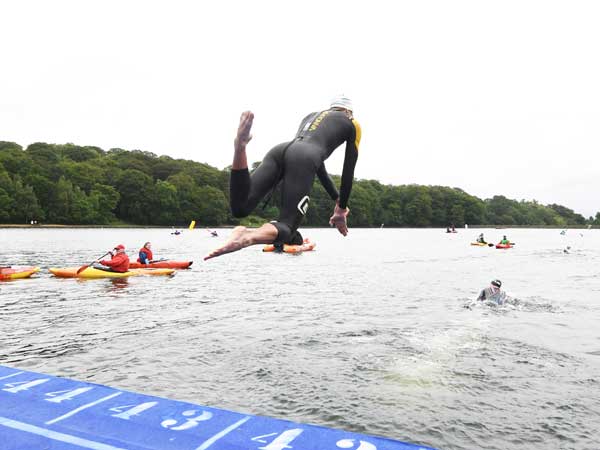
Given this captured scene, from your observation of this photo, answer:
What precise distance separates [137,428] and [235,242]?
4521 mm

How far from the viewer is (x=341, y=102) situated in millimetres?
4852

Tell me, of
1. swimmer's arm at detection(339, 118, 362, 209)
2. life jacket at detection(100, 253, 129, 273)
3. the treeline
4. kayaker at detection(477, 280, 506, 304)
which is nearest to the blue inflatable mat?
swimmer's arm at detection(339, 118, 362, 209)

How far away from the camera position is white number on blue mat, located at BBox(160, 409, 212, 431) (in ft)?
22.9

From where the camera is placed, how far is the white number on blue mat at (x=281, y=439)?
6.49m

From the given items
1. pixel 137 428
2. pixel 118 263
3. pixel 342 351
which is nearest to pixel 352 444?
pixel 137 428

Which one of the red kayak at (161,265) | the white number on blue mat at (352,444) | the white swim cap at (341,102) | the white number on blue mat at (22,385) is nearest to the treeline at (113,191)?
the red kayak at (161,265)

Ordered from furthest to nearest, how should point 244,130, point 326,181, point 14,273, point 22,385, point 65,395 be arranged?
point 14,273, point 22,385, point 65,395, point 326,181, point 244,130

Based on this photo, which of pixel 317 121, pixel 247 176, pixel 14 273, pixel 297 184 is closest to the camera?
pixel 247 176

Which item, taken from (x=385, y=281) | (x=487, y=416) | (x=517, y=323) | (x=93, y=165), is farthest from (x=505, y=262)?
(x=93, y=165)

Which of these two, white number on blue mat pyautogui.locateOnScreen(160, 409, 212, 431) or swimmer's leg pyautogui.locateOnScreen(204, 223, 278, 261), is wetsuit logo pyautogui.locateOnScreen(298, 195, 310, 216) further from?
white number on blue mat pyautogui.locateOnScreen(160, 409, 212, 431)

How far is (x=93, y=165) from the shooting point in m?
116

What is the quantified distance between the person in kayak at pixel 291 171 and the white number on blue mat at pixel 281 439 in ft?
11.6

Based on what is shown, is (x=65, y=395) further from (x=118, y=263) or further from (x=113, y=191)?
(x=113, y=191)

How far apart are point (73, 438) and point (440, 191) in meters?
157
